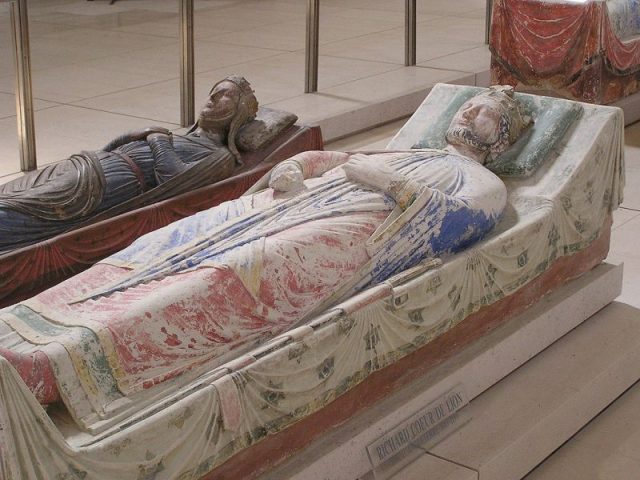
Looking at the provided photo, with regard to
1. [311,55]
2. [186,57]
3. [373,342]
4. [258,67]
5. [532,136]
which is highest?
[532,136]

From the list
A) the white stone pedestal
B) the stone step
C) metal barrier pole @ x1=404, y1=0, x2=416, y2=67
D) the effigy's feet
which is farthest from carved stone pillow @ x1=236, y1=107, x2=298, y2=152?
metal barrier pole @ x1=404, y1=0, x2=416, y2=67

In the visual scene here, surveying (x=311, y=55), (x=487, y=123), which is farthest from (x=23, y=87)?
(x=487, y=123)

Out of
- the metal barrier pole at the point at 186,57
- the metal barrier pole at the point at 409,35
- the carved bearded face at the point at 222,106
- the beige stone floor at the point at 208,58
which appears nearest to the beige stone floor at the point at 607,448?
the carved bearded face at the point at 222,106

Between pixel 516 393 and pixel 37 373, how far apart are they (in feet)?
6.01

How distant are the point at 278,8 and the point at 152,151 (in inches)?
276

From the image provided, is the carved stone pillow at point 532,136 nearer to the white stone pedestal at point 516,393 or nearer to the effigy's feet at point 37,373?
the white stone pedestal at point 516,393

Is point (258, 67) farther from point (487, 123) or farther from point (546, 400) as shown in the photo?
point (546, 400)

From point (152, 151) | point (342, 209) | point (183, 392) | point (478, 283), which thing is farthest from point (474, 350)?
point (152, 151)

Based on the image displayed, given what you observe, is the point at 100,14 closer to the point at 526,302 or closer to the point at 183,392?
the point at 526,302

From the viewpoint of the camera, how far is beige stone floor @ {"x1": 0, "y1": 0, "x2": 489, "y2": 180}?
7.42 m

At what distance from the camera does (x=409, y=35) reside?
9.10 meters

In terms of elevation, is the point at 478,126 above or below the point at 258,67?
above

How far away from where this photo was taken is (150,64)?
8922 mm

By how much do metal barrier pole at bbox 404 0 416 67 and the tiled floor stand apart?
88 millimetres
